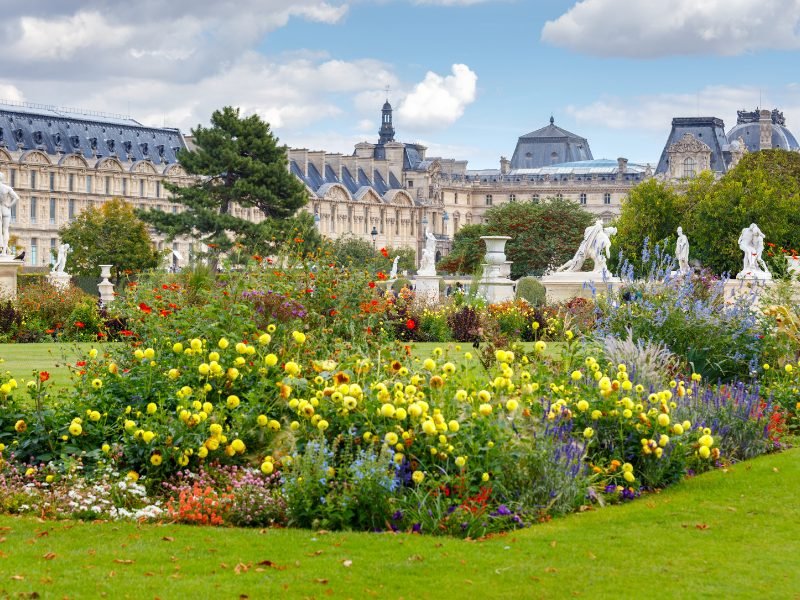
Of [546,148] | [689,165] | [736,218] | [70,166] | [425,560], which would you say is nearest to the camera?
[425,560]

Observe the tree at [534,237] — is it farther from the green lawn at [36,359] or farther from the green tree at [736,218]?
the green lawn at [36,359]

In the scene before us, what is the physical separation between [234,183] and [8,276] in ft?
88.0

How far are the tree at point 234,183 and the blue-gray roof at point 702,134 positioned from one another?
66648 mm

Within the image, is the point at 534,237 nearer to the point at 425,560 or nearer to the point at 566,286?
the point at 566,286

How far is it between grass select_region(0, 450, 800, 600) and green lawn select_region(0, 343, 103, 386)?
7.09 metres

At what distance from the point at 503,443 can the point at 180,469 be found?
2.17 meters

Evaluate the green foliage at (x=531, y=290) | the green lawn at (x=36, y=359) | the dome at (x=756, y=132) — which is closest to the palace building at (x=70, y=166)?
the dome at (x=756, y=132)

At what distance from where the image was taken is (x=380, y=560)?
7.34 metres

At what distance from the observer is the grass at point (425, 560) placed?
Result: 6883 mm

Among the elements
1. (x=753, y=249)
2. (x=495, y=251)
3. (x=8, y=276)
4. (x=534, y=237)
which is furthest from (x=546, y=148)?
(x=8, y=276)

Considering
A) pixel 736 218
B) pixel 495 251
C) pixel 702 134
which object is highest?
pixel 702 134

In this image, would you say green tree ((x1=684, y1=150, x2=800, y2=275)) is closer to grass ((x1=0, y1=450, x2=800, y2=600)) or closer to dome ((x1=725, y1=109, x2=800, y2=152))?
grass ((x1=0, y1=450, x2=800, y2=600))

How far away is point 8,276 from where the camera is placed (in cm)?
2748

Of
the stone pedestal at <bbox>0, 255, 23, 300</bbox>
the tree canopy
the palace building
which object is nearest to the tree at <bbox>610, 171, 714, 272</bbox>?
the tree canopy
